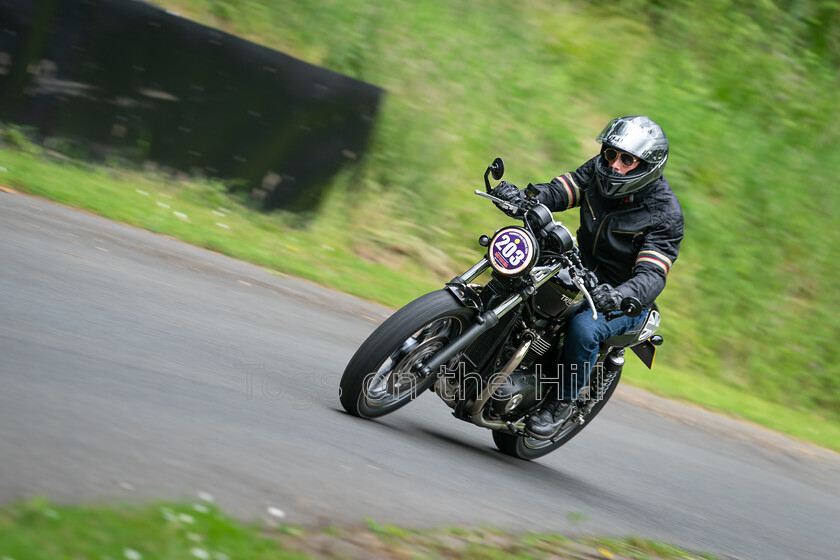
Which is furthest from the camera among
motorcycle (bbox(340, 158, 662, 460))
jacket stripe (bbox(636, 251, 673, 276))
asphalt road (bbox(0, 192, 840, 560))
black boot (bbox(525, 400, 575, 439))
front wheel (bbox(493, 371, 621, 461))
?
front wheel (bbox(493, 371, 621, 461))

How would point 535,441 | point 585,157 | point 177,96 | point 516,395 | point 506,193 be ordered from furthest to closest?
point 585,157 < point 177,96 < point 535,441 < point 516,395 < point 506,193

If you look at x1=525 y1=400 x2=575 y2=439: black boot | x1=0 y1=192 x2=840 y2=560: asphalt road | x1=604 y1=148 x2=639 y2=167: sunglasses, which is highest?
x1=604 y1=148 x2=639 y2=167: sunglasses

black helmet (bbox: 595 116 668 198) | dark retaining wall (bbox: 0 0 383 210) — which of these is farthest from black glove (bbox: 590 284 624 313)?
dark retaining wall (bbox: 0 0 383 210)

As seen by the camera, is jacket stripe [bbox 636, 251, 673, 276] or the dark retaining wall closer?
jacket stripe [bbox 636, 251, 673, 276]

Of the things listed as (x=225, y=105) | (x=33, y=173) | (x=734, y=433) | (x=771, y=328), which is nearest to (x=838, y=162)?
(x=771, y=328)

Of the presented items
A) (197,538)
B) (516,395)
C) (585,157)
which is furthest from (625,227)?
(585,157)

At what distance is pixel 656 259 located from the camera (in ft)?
19.9

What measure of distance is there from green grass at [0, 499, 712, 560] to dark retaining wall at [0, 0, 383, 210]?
8.03 m

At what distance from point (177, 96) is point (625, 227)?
6.72 metres

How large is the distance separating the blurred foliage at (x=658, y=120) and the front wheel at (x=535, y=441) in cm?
626

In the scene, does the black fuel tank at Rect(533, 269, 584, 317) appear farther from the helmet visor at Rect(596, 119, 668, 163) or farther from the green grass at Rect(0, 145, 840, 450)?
the green grass at Rect(0, 145, 840, 450)

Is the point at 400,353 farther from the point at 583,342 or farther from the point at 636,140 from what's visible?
the point at 636,140

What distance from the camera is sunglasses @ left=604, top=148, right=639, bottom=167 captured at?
6.08 m

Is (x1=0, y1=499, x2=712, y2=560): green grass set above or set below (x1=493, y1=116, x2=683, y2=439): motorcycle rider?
below
